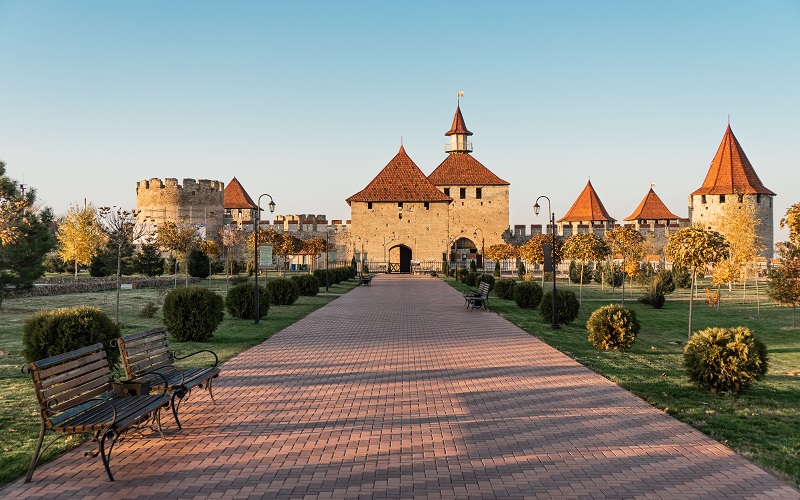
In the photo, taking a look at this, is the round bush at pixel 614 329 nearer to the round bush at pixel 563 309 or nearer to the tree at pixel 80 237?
the round bush at pixel 563 309

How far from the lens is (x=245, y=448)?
219 inches

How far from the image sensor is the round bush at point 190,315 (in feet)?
40.6

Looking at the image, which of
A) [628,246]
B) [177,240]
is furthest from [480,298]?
[177,240]

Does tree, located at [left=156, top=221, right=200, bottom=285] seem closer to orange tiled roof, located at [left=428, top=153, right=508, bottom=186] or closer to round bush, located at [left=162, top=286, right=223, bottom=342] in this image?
round bush, located at [left=162, top=286, right=223, bottom=342]

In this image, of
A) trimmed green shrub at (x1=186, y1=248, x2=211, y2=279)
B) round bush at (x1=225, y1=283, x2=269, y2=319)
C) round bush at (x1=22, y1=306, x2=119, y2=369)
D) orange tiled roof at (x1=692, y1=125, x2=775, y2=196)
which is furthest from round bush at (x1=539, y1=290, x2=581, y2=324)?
orange tiled roof at (x1=692, y1=125, x2=775, y2=196)

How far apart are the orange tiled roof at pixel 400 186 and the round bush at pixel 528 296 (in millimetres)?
31729

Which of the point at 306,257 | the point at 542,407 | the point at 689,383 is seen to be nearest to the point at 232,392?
the point at 542,407

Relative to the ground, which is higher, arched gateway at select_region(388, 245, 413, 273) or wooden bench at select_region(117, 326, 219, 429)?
arched gateway at select_region(388, 245, 413, 273)

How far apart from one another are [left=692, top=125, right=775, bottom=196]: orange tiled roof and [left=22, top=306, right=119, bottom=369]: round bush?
2263 inches

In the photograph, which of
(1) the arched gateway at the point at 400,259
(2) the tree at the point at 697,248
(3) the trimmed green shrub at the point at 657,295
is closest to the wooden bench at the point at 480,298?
(3) the trimmed green shrub at the point at 657,295

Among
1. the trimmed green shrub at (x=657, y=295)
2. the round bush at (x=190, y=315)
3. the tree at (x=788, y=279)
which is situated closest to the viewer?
the round bush at (x=190, y=315)

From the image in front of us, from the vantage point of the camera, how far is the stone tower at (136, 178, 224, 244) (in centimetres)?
5172

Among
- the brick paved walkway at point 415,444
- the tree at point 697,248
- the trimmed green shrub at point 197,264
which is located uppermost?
the tree at point 697,248

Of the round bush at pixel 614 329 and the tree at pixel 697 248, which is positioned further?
the tree at pixel 697 248
